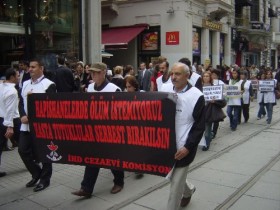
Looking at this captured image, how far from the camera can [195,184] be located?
6258 mm

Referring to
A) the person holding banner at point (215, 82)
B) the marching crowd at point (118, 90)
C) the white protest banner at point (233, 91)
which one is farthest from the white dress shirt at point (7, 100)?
the white protest banner at point (233, 91)

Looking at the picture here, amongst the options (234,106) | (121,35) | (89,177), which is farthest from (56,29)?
(89,177)

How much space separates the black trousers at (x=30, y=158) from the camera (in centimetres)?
575

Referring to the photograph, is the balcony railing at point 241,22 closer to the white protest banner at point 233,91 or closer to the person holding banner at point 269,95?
the person holding banner at point 269,95

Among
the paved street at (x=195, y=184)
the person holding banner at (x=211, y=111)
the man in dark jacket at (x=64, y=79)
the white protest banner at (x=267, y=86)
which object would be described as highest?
the man in dark jacket at (x=64, y=79)

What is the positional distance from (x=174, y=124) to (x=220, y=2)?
2256 cm

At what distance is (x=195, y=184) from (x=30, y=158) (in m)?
2.46

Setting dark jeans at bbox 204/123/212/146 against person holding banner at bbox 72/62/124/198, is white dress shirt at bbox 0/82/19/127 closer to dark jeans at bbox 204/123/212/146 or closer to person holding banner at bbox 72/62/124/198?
person holding banner at bbox 72/62/124/198

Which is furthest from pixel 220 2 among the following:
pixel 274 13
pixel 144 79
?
pixel 274 13

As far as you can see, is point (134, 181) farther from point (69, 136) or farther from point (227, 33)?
point (227, 33)

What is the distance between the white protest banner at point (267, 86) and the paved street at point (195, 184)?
15.2 feet

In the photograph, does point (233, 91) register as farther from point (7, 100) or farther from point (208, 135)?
point (7, 100)

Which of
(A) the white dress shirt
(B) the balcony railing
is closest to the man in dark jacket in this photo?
(A) the white dress shirt

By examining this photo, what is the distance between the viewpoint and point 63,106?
16.7ft
